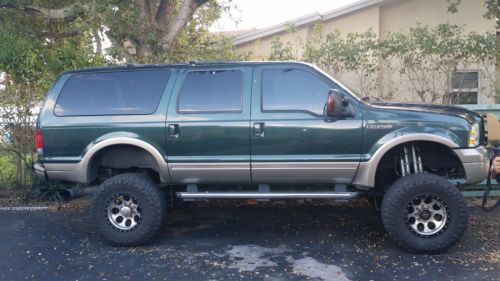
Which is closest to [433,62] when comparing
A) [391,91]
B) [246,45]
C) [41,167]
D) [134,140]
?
[391,91]

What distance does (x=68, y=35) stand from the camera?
35.1 ft

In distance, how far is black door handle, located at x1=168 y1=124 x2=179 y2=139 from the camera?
5.89 meters

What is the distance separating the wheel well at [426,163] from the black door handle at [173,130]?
2395mm

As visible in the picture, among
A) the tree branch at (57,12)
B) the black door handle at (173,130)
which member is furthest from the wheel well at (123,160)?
the tree branch at (57,12)

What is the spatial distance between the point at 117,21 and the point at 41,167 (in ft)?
12.3

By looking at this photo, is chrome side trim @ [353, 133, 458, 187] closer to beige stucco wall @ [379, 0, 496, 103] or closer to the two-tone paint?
the two-tone paint

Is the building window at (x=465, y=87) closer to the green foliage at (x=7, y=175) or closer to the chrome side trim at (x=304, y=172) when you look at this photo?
the chrome side trim at (x=304, y=172)

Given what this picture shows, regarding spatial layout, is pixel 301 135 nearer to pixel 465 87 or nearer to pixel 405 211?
pixel 405 211

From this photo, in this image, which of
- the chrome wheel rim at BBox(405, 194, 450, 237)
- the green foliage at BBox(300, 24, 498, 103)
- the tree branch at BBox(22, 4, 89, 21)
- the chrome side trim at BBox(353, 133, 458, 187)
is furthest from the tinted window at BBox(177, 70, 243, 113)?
the tree branch at BBox(22, 4, 89, 21)

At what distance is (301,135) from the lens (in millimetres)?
5711

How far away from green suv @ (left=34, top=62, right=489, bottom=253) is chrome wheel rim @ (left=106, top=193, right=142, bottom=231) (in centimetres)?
1

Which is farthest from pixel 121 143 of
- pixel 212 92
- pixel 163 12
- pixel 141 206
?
pixel 163 12

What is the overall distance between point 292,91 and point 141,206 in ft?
7.34

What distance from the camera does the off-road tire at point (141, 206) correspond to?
19.3ft
